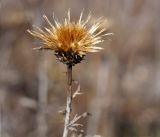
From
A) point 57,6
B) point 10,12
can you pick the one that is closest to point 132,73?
point 57,6

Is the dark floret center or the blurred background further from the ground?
the blurred background

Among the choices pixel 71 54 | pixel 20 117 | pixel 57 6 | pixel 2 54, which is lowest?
pixel 71 54

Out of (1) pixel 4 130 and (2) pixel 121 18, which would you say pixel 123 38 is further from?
(1) pixel 4 130

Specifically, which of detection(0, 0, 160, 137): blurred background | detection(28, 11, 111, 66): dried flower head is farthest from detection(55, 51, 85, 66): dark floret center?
detection(0, 0, 160, 137): blurred background

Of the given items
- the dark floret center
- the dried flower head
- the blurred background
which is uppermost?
the blurred background

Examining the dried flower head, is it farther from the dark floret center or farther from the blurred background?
the blurred background

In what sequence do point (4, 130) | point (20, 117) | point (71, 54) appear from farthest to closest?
point (20, 117) < point (4, 130) < point (71, 54)

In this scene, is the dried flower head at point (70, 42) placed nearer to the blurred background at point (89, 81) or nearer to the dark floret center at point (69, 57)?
the dark floret center at point (69, 57)

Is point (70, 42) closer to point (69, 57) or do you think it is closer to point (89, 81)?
point (69, 57)
